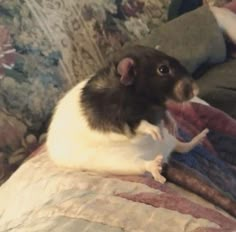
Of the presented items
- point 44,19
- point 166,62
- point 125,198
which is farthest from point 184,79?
point 44,19

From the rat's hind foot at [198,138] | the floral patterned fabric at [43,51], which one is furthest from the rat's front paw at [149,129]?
the floral patterned fabric at [43,51]

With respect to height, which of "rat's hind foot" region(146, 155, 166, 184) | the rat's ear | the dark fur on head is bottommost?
"rat's hind foot" region(146, 155, 166, 184)

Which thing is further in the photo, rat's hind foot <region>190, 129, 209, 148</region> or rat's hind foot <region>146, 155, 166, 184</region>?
rat's hind foot <region>190, 129, 209, 148</region>

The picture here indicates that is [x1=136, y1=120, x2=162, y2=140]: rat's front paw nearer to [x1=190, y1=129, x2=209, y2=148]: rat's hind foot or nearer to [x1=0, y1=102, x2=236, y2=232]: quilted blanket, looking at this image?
[x1=0, y1=102, x2=236, y2=232]: quilted blanket

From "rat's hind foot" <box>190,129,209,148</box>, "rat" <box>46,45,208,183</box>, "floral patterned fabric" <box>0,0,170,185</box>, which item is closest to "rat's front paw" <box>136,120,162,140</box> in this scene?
"rat" <box>46,45,208,183</box>

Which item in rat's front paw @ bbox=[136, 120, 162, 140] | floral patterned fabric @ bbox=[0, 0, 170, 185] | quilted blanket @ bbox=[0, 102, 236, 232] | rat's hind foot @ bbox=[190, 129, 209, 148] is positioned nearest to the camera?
quilted blanket @ bbox=[0, 102, 236, 232]

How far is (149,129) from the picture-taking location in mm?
1026

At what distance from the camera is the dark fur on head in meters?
1.04

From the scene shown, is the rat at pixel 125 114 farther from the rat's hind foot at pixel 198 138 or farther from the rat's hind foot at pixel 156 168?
the rat's hind foot at pixel 198 138

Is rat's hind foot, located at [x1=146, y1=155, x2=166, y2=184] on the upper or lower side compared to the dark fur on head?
lower

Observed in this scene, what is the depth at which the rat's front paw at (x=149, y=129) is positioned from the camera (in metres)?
1.02

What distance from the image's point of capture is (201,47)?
5.04ft

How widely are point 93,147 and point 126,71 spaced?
0.47 ft

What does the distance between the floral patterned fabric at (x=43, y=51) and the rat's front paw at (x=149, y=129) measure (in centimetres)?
36
